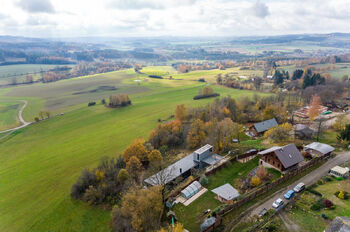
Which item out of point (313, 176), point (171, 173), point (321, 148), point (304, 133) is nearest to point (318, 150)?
point (321, 148)

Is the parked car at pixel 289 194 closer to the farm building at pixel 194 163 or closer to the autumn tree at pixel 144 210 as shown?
the farm building at pixel 194 163

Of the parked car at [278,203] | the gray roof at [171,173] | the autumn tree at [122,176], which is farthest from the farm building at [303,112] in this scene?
the autumn tree at [122,176]

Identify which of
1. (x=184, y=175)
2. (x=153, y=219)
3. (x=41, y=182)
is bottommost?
(x=41, y=182)

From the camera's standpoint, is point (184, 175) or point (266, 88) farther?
point (266, 88)

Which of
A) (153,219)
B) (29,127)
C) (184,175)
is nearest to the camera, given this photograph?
(153,219)

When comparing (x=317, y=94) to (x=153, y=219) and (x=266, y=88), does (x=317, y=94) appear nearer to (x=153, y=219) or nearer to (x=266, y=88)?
(x=266, y=88)

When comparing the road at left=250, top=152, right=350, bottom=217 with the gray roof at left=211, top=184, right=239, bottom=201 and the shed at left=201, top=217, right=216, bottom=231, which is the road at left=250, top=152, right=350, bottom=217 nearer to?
the gray roof at left=211, top=184, right=239, bottom=201

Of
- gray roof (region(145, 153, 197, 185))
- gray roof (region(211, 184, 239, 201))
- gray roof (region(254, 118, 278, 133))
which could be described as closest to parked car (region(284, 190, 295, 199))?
gray roof (region(211, 184, 239, 201))

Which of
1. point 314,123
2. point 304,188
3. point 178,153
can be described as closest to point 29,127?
point 178,153
